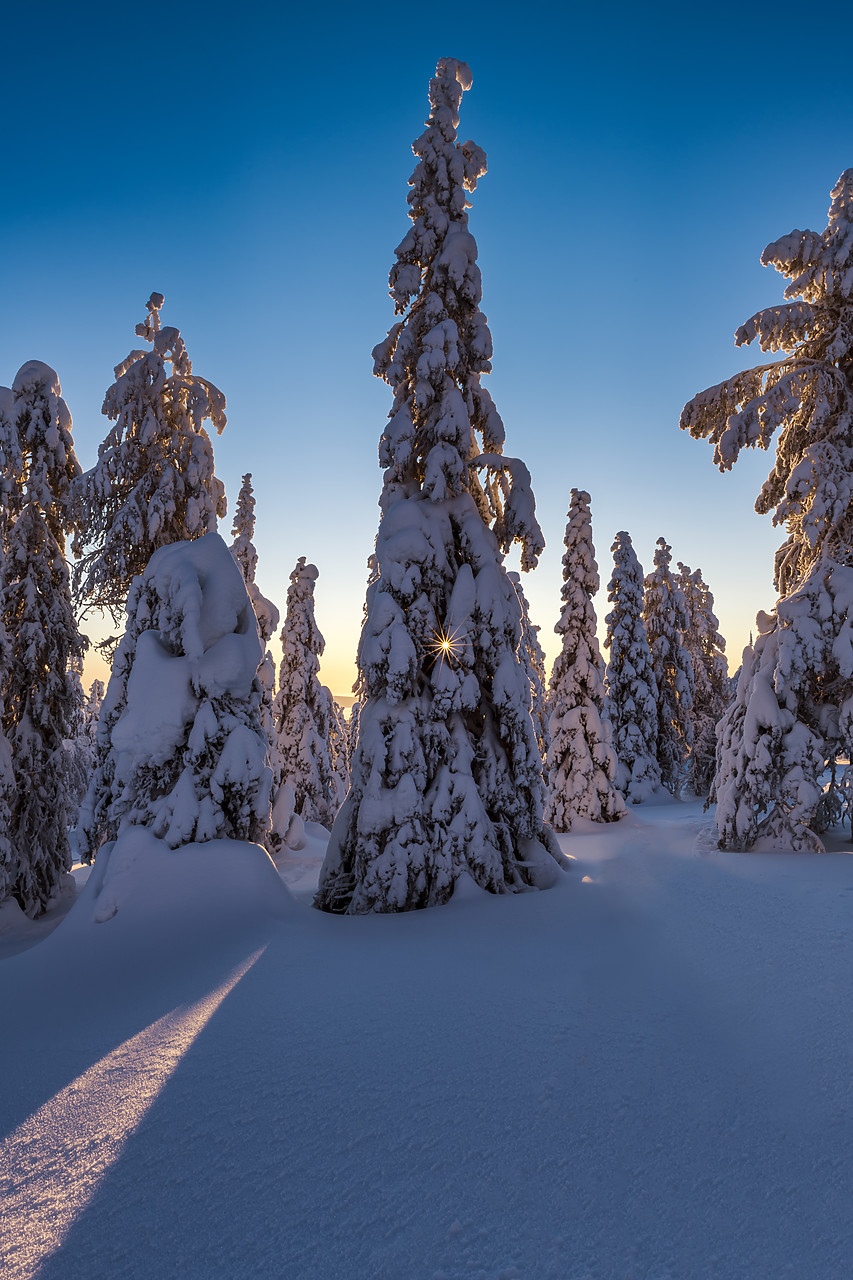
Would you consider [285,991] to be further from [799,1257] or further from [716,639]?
[716,639]

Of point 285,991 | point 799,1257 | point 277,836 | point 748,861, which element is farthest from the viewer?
point 277,836

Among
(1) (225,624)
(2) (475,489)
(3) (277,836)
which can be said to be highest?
(2) (475,489)

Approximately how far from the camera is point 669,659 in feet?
103

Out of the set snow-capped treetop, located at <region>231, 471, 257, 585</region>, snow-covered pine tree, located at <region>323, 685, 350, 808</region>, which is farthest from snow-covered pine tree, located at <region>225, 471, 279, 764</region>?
snow-covered pine tree, located at <region>323, 685, 350, 808</region>

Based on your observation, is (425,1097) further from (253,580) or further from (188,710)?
(253,580)

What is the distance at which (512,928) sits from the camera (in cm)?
734

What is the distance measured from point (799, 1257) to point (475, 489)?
32.8ft

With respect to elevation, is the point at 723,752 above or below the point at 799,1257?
above

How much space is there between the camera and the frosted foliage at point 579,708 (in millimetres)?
20938

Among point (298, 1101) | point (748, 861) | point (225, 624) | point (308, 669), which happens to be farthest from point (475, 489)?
point (308, 669)

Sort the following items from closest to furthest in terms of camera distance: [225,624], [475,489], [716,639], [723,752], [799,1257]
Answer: [799,1257] → [225,624] → [475,489] → [723,752] → [716,639]

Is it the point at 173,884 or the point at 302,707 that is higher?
the point at 302,707

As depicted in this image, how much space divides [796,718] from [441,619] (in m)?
6.32

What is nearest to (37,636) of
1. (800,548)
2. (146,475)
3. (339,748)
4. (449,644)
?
(146,475)
